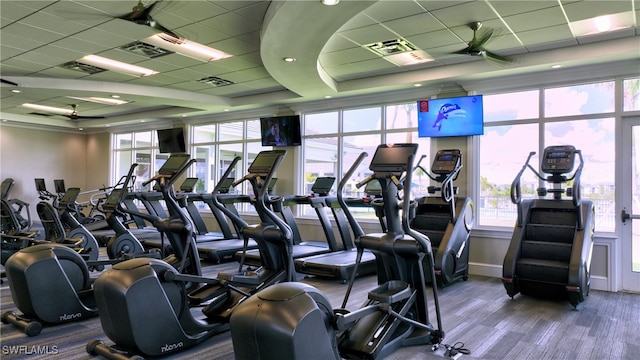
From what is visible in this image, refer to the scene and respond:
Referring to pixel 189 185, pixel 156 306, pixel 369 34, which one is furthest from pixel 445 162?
pixel 189 185

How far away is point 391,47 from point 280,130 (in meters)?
3.76

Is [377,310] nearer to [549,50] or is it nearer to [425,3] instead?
[425,3]

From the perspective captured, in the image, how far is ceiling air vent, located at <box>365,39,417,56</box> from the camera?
18.0 ft

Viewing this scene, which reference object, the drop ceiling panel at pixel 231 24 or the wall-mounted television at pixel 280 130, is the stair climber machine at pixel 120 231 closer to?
the drop ceiling panel at pixel 231 24

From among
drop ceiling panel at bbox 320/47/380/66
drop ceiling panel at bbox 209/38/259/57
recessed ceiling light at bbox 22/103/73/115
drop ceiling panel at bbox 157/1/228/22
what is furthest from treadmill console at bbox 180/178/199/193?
drop ceiling panel at bbox 157/1/228/22

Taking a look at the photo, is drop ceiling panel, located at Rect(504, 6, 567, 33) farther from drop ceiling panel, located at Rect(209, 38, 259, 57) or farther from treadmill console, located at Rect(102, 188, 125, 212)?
treadmill console, located at Rect(102, 188, 125, 212)

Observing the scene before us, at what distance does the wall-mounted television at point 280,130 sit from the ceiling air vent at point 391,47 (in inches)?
127

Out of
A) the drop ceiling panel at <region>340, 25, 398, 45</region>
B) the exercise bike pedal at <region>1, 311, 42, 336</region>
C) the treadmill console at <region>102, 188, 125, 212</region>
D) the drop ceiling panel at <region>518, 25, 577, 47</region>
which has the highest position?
the drop ceiling panel at <region>340, 25, 398, 45</region>

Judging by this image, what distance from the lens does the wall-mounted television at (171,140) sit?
10.8m

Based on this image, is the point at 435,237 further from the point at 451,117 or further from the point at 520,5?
the point at 520,5

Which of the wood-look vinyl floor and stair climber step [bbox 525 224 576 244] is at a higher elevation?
stair climber step [bbox 525 224 576 244]

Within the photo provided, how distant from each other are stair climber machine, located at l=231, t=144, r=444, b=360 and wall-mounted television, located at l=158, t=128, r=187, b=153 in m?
8.25

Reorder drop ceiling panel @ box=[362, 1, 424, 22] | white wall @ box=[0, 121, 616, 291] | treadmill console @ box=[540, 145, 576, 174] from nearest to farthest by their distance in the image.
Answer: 1. drop ceiling panel @ box=[362, 1, 424, 22]
2. treadmill console @ box=[540, 145, 576, 174]
3. white wall @ box=[0, 121, 616, 291]

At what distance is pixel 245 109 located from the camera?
9703 mm
